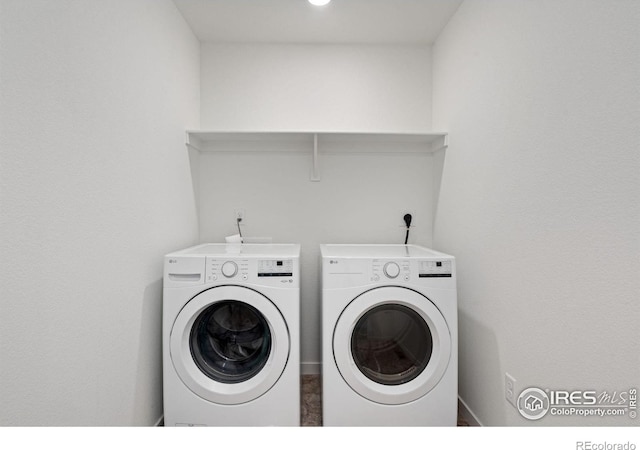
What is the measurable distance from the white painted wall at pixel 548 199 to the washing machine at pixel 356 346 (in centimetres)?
22

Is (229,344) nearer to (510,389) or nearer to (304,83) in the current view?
(510,389)

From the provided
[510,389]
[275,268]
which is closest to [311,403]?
[275,268]

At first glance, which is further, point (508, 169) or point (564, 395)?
point (508, 169)

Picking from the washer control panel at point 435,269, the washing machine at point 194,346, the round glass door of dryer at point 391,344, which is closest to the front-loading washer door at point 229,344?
the washing machine at point 194,346

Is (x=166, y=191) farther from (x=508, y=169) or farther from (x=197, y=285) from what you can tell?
(x=508, y=169)

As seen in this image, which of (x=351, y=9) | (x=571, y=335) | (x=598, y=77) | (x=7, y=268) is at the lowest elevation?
(x=571, y=335)

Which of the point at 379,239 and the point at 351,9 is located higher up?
the point at 351,9

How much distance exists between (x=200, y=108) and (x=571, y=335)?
2455 millimetres

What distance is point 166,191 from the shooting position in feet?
5.96

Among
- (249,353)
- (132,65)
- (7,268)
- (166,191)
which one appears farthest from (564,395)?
(132,65)

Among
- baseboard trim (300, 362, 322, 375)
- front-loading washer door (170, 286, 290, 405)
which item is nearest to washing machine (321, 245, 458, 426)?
front-loading washer door (170, 286, 290, 405)

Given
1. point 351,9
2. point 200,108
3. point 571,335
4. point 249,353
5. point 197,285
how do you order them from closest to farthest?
point 571,335, point 197,285, point 249,353, point 351,9, point 200,108

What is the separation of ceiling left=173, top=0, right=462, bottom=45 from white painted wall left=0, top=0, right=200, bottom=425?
0.37m

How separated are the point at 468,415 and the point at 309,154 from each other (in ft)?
6.18
